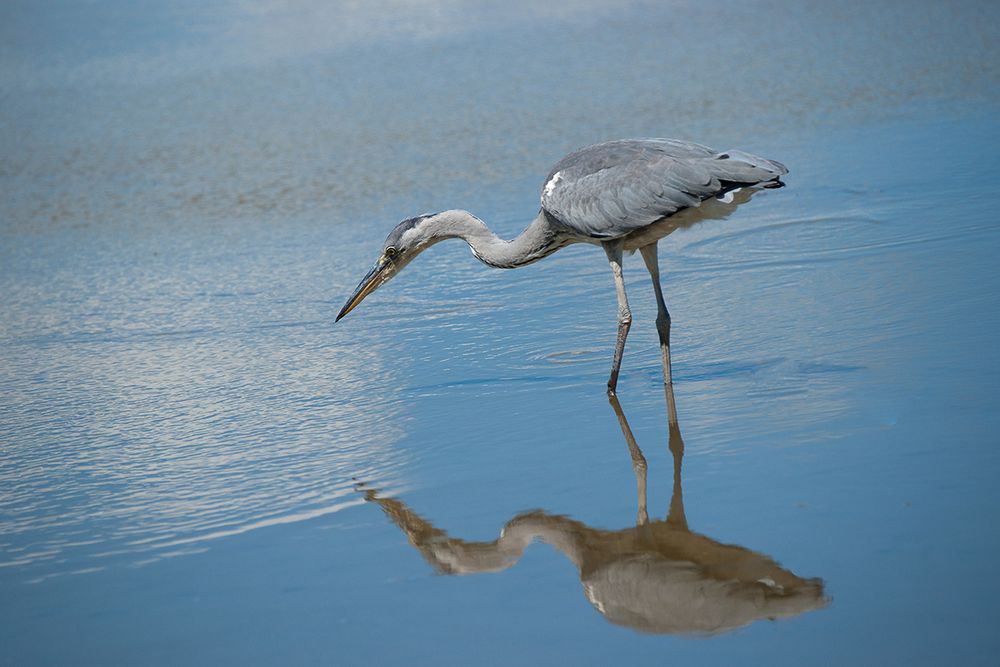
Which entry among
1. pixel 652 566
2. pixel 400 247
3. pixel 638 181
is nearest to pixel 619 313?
pixel 638 181

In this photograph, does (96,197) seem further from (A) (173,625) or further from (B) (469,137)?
(A) (173,625)

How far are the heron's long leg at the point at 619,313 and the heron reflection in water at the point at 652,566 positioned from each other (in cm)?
115

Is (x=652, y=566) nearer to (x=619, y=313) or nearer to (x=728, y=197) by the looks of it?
(x=619, y=313)

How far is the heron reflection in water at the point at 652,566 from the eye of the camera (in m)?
4.13

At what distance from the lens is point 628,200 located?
6434 mm

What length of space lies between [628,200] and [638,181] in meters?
0.12

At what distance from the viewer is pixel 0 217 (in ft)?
42.0

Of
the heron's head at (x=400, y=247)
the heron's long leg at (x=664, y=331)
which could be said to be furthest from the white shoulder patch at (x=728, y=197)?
the heron's head at (x=400, y=247)

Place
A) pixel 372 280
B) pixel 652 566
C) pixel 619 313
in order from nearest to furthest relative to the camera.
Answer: pixel 652 566
pixel 619 313
pixel 372 280

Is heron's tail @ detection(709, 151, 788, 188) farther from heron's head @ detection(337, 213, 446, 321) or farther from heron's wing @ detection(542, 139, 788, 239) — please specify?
heron's head @ detection(337, 213, 446, 321)

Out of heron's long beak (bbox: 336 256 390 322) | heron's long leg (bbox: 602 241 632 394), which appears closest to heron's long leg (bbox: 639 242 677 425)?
heron's long leg (bbox: 602 241 632 394)

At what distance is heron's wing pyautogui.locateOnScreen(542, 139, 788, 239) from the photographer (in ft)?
20.6

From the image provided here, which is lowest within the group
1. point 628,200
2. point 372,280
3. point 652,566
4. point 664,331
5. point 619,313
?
point 652,566

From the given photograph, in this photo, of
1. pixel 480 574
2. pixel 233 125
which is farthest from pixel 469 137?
pixel 480 574
